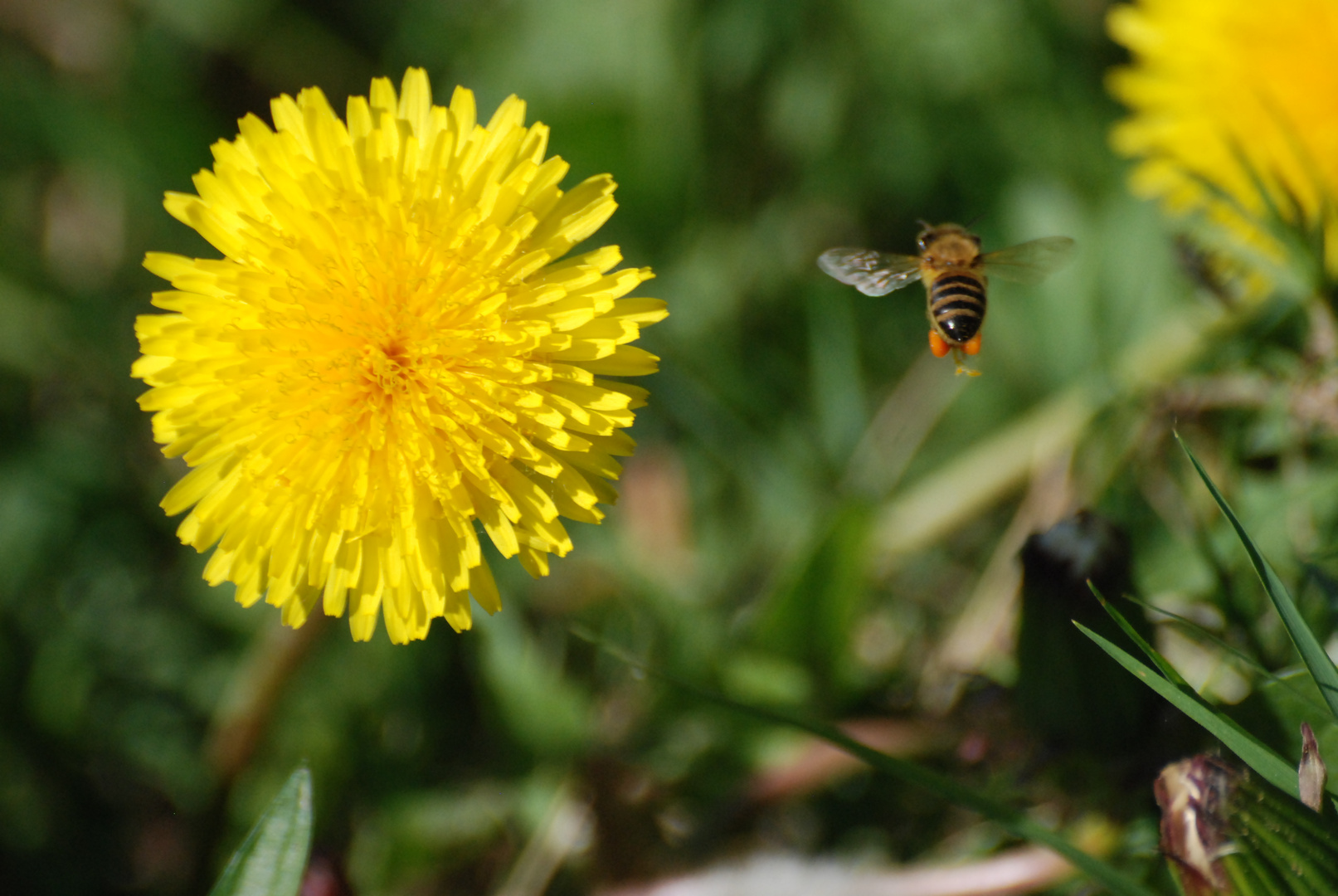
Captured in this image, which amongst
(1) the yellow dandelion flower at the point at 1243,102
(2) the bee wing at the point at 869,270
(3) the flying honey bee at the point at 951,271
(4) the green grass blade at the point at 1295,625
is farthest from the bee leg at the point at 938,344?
(1) the yellow dandelion flower at the point at 1243,102

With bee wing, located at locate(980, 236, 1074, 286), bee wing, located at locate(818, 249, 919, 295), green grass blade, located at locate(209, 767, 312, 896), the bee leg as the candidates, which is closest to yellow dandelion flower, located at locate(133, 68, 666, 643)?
green grass blade, located at locate(209, 767, 312, 896)

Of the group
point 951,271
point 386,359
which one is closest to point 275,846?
point 386,359

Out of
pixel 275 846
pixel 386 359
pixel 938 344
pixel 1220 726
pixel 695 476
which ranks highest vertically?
pixel 386 359

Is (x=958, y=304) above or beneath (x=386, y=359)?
beneath

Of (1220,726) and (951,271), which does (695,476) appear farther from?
→ (1220,726)

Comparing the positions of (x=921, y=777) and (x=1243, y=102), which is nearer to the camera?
(x=921, y=777)

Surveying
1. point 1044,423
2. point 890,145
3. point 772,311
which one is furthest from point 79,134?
point 1044,423

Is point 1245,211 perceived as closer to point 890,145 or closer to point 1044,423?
point 1044,423
